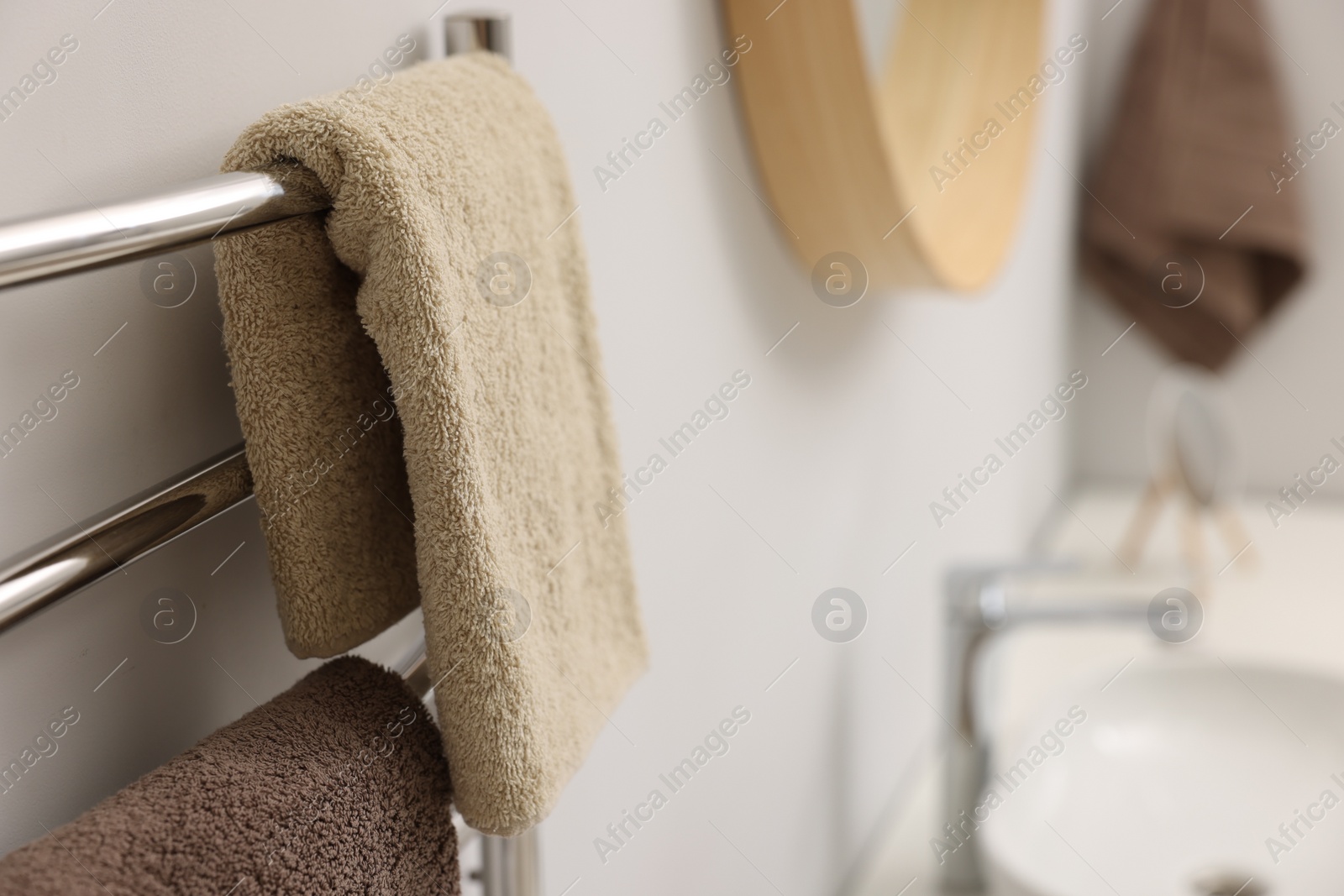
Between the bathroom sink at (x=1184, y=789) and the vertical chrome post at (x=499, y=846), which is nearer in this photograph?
the vertical chrome post at (x=499, y=846)

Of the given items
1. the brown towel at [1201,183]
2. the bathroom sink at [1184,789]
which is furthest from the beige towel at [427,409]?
the brown towel at [1201,183]

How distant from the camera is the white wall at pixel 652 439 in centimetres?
23

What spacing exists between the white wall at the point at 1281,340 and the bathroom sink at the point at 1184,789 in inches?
24.7

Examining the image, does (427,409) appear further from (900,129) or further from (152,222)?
(900,129)

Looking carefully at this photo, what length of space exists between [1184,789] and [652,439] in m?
0.62

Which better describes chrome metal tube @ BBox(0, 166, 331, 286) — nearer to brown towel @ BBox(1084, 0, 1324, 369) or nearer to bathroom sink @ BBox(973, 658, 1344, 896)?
bathroom sink @ BBox(973, 658, 1344, 896)

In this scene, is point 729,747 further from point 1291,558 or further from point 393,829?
point 1291,558

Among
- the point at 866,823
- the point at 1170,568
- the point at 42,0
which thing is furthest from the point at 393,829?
the point at 1170,568

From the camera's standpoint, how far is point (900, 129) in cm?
79

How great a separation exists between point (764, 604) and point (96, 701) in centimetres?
43

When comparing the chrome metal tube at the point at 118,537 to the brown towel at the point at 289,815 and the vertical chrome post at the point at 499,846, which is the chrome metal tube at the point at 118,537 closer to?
the brown towel at the point at 289,815

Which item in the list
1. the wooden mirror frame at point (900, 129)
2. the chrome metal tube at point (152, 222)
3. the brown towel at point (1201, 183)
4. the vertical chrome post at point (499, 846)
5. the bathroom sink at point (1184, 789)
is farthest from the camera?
the brown towel at point (1201, 183)

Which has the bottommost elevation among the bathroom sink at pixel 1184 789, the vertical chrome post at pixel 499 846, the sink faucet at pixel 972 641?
the bathroom sink at pixel 1184 789

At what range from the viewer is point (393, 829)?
0.24 m
